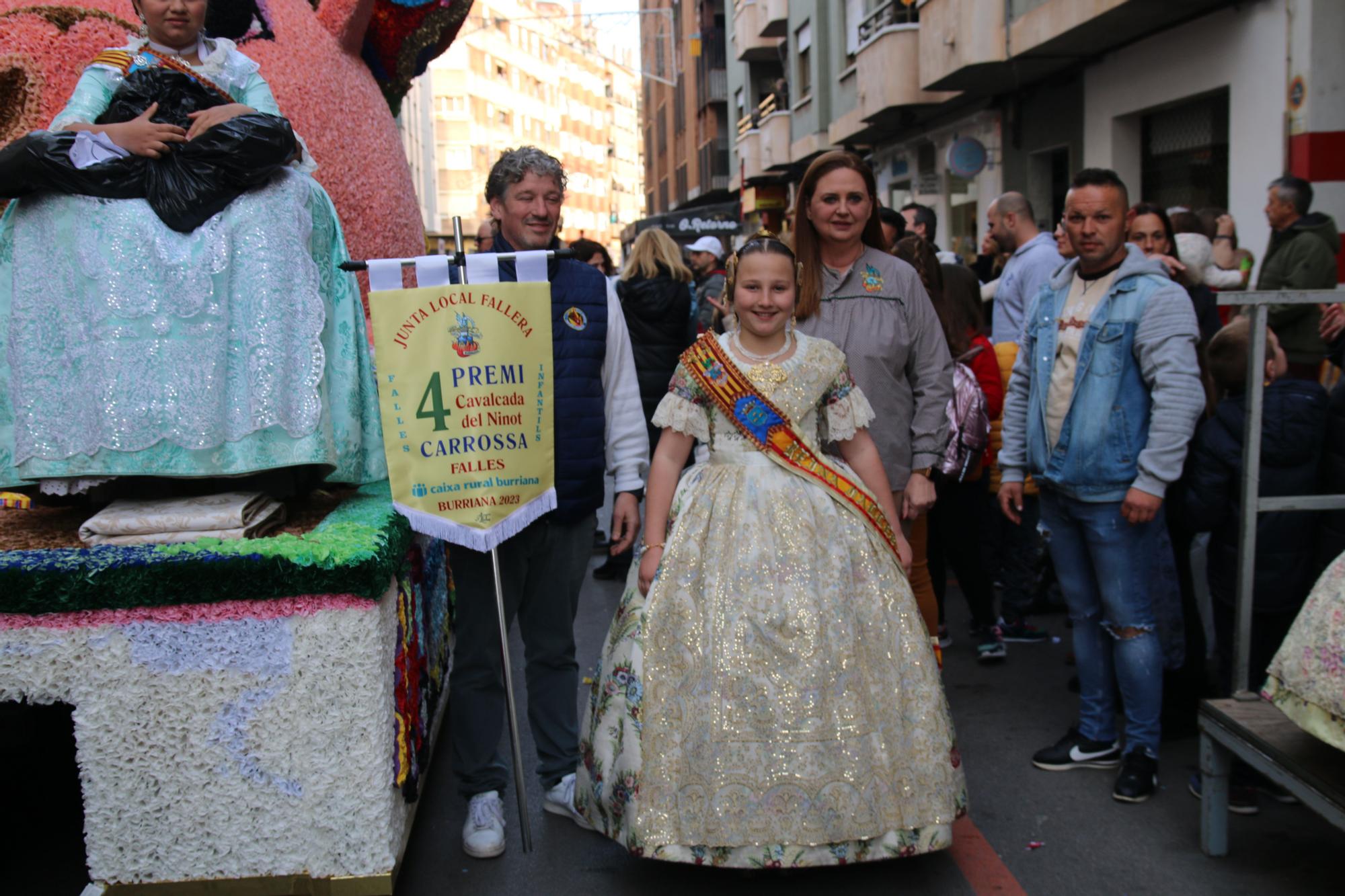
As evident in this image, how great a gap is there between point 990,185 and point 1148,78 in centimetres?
391

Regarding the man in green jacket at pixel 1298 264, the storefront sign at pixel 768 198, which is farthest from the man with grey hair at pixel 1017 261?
the storefront sign at pixel 768 198

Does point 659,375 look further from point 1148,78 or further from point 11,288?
point 1148,78

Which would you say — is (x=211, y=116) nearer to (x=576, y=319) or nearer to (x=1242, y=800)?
(x=576, y=319)

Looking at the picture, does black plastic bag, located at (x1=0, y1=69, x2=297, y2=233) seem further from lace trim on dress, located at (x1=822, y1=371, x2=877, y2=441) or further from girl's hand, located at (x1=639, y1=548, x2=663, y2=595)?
lace trim on dress, located at (x1=822, y1=371, x2=877, y2=441)

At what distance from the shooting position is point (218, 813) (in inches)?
117

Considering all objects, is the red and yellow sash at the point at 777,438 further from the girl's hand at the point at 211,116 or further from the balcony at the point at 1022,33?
the balcony at the point at 1022,33

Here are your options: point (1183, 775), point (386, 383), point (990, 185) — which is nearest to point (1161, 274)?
point (1183, 775)

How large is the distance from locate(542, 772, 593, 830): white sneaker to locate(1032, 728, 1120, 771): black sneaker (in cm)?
160

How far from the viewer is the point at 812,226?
399 centimetres

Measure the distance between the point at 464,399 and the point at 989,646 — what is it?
2.98 metres

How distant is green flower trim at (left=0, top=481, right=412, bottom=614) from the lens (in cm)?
288

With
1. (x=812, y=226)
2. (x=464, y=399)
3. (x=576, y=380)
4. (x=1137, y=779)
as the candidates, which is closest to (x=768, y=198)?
(x=812, y=226)

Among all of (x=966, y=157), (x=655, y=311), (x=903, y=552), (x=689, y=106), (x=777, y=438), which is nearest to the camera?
(x=777, y=438)

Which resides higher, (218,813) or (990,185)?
(990,185)
